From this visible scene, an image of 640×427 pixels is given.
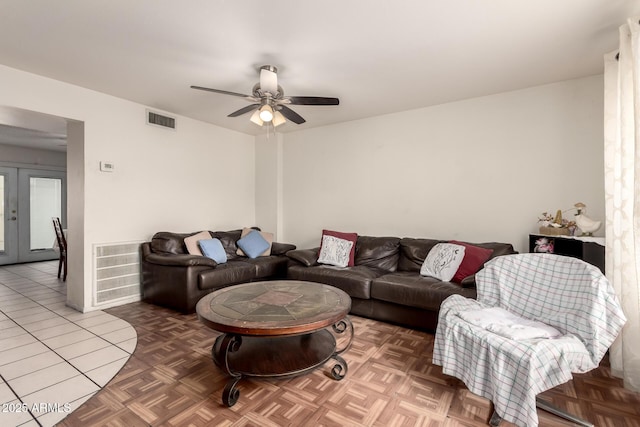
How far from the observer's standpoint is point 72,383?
2.07m

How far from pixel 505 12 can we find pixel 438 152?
77.4 inches

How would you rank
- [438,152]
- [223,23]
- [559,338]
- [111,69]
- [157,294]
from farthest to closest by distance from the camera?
[438,152] < [157,294] < [111,69] < [223,23] < [559,338]

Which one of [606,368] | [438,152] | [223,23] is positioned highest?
[223,23]

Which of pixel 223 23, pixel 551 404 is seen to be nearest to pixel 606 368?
pixel 551 404

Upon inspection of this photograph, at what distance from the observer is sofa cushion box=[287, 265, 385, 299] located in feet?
10.7

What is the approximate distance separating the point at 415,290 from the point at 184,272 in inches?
96.1

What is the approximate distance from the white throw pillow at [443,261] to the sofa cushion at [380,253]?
52 cm

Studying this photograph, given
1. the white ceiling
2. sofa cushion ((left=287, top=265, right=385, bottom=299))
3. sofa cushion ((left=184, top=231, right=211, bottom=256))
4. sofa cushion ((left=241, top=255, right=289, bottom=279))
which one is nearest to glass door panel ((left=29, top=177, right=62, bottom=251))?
the white ceiling

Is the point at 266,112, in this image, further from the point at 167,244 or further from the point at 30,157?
the point at 30,157

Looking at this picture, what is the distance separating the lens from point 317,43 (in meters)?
2.45

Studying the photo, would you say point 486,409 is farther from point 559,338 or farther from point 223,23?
point 223,23

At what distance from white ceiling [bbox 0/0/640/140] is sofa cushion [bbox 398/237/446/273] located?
5.71ft

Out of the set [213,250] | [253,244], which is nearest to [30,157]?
[213,250]

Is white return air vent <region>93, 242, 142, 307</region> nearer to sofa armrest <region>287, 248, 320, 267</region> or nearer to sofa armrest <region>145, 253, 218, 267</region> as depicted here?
sofa armrest <region>145, 253, 218, 267</region>
